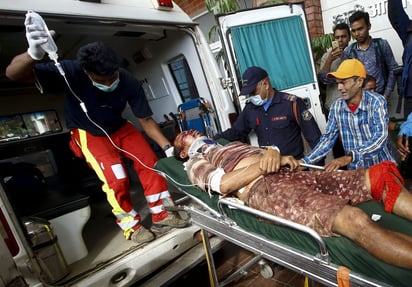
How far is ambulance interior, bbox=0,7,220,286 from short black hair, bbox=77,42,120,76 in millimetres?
300

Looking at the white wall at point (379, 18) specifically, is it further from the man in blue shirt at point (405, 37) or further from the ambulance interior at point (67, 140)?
the ambulance interior at point (67, 140)

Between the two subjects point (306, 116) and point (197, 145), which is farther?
point (306, 116)

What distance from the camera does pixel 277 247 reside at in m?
1.42

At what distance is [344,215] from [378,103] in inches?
46.2

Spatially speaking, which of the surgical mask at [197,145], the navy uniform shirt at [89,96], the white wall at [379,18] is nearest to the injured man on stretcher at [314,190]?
the surgical mask at [197,145]

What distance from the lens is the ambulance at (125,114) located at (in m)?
1.83

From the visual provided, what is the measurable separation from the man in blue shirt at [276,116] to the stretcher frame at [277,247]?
1129 millimetres

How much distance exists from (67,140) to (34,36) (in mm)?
2705

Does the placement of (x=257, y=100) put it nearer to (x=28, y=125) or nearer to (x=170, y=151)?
(x=170, y=151)

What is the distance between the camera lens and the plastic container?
1.77 m

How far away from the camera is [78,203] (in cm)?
216

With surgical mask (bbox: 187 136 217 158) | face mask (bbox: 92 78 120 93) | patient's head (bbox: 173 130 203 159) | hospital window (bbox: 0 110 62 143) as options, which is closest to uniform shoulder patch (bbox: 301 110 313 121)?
surgical mask (bbox: 187 136 217 158)

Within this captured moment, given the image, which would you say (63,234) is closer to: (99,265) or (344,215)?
(99,265)

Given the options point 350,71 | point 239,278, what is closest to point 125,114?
point 239,278
